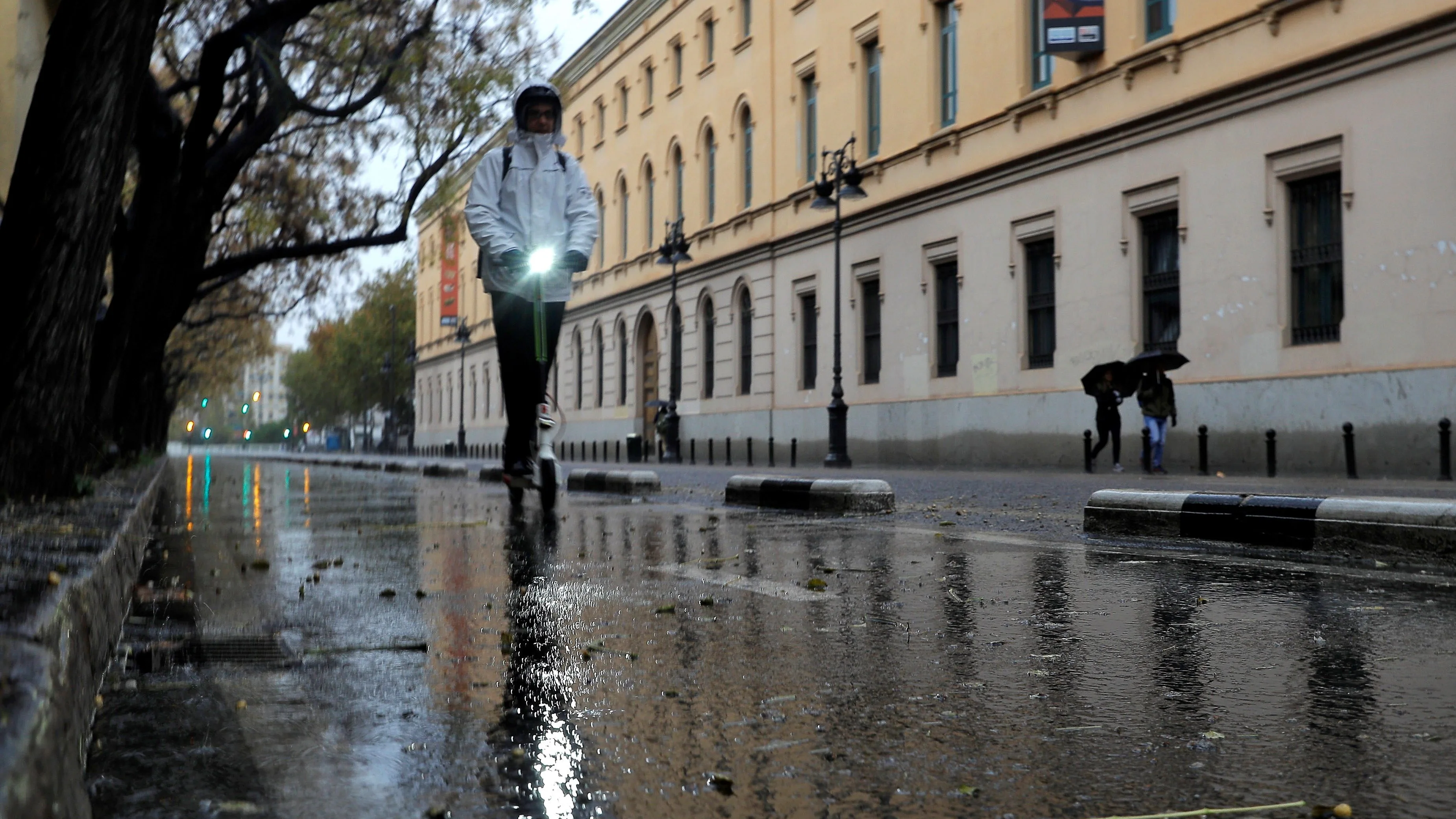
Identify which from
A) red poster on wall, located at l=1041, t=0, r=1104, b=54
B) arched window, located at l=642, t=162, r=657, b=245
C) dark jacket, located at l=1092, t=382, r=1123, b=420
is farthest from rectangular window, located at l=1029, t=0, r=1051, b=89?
arched window, located at l=642, t=162, r=657, b=245

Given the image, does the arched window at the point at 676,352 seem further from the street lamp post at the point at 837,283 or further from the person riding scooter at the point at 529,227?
the person riding scooter at the point at 529,227

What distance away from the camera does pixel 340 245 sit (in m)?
24.2

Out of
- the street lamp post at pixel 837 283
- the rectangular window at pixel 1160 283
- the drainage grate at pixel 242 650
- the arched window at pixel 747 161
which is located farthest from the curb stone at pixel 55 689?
the arched window at pixel 747 161

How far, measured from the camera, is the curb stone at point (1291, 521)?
5.49 metres

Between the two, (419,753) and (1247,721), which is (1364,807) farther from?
(419,753)

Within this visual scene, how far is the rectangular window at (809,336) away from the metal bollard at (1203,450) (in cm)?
1386

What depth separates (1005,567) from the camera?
5527 mm

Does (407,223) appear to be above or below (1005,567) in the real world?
above

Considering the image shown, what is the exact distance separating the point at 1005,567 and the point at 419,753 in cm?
344

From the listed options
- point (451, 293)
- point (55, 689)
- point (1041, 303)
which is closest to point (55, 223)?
point (55, 689)

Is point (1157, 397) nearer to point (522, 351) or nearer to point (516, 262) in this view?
point (522, 351)

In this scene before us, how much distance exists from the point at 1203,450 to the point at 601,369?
31.5 m

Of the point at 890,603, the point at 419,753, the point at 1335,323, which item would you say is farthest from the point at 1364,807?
the point at 1335,323

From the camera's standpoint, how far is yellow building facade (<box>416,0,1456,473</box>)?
57.9ft
